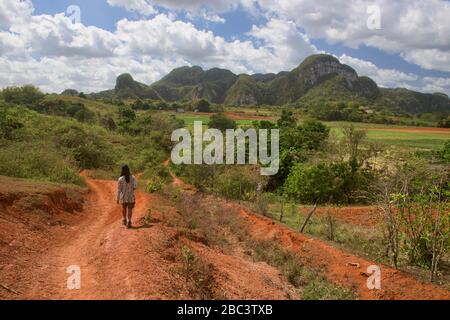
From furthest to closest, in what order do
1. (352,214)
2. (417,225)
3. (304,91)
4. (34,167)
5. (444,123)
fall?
1. (304,91)
2. (444,123)
3. (352,214)
4. (34,167)
5. (417,225)

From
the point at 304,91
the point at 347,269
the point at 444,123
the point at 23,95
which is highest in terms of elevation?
the point at 304,91

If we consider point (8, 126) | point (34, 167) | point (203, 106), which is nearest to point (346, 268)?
point (34, 167)

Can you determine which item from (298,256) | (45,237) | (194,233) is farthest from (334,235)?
(45,237)

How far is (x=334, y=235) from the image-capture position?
15711 millimetres

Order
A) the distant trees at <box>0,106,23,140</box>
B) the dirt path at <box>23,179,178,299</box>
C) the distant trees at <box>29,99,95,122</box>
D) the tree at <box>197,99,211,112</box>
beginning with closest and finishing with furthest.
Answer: the dirt path at <box>23,179,178,299</box>, the distant trees at <box>0,106,23,140</box>, the distant trees at <box>29,99,95,122</box>, the tree at <box>197,99,211,112</box>

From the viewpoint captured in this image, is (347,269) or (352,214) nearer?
(347,269)

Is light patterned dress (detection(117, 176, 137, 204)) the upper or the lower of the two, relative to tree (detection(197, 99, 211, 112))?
lower

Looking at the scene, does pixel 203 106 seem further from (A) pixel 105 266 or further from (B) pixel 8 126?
(A) pixel 105 266

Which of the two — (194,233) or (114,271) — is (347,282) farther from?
(114,271)

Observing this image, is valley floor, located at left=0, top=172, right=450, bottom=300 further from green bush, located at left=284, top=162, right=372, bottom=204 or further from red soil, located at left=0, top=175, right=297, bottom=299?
green bush, located at left=284, top=162, right=372, bottom=204

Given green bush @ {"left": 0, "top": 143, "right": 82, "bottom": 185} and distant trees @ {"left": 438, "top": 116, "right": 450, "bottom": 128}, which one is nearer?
green bush @ {"left": 0, "top": 143, "right": 82, "bottom": 185}

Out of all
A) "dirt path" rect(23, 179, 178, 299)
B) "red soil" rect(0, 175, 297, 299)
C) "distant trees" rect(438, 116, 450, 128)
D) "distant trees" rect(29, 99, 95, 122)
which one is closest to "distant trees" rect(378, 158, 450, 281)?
"red soil" rect(0, 175, 297, 299)

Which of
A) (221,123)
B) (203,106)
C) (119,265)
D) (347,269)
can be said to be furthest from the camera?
(203,106)

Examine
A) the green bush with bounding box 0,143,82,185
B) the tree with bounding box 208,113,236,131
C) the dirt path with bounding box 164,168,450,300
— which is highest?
the tree with bounding box 208,113,236,131
